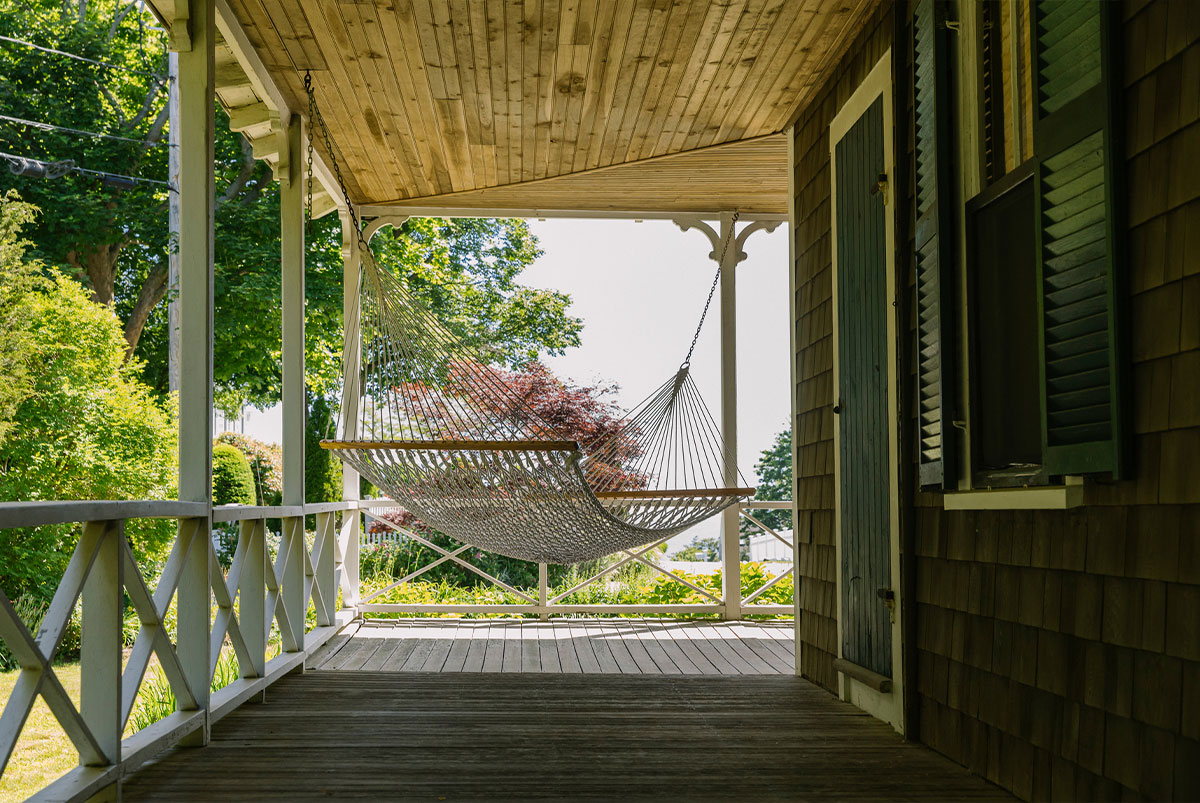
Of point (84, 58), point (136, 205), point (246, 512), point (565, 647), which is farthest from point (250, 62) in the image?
point (84, 58)

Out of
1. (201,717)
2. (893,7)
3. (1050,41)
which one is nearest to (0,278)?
(201,717)

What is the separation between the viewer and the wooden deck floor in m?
4.73

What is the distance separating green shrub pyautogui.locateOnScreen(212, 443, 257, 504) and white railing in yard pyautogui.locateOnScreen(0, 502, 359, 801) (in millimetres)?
6346

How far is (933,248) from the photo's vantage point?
2900 millimetres

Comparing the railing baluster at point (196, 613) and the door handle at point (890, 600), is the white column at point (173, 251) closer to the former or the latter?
the railing baluster at point (196, 613)

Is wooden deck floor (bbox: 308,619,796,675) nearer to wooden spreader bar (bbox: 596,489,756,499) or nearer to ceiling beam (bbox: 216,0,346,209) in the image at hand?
wooden spreader bar (bbox: 596,489,756,499)

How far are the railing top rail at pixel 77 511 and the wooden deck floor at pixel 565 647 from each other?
6.52 feet

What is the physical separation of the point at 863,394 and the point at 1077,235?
155 centimetres

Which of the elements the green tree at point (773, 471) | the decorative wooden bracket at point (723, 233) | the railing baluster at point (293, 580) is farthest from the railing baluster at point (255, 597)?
the green tree at point (773, 471)

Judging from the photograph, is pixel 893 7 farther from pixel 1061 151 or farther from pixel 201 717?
pixel 201 717

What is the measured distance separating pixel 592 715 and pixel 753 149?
2.91 m

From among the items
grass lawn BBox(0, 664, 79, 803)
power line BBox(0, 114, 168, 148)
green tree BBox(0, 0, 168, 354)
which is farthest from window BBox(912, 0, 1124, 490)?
power line BBox(0, 114, 168, 148)

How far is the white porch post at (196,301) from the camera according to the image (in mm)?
3125

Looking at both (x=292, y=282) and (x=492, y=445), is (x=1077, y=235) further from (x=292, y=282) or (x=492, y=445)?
(x=292, y=282)
